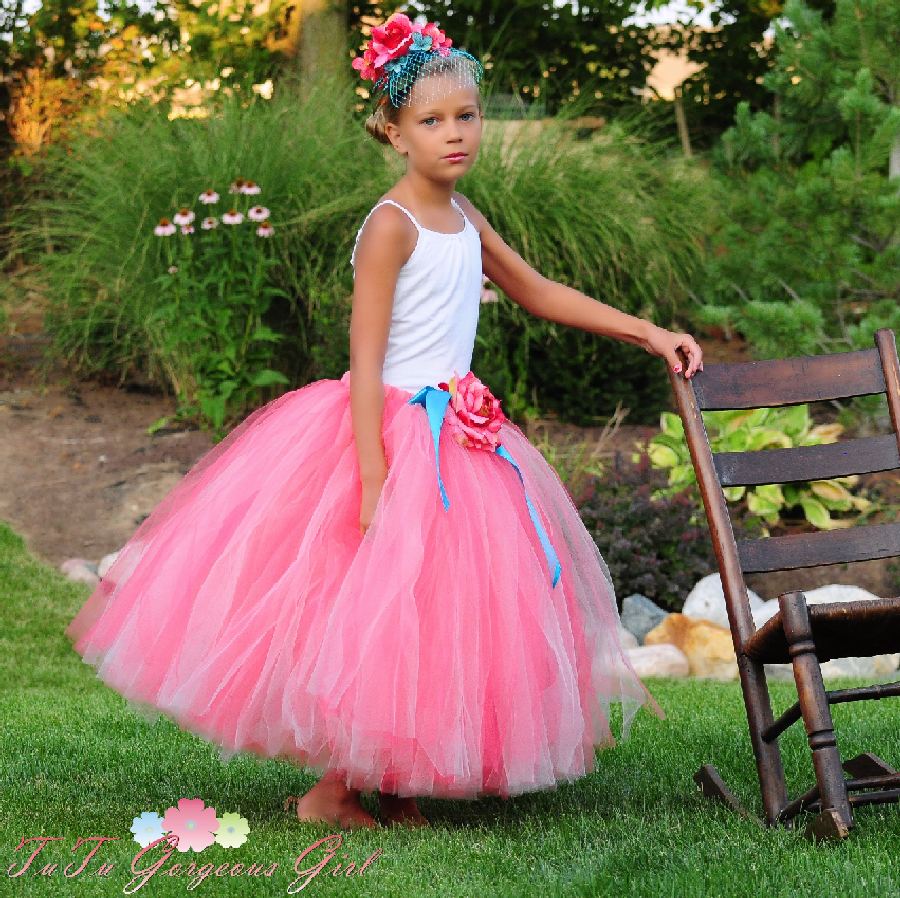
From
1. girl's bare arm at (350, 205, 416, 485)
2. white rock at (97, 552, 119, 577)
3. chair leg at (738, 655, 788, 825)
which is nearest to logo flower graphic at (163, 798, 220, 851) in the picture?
girl's bare arm at (350, 205, 416, 485)

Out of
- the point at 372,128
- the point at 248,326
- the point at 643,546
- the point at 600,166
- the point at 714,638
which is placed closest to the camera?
the point at 372,128

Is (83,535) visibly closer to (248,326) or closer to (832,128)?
(248,326)

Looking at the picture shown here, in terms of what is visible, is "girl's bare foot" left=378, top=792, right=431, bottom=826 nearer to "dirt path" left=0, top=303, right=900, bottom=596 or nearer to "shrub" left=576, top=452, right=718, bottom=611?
"shrub" left=576, top=452, right=718, bottom=611

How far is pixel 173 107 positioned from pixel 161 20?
1756mm

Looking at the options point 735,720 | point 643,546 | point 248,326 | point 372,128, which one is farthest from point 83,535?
point 372,128

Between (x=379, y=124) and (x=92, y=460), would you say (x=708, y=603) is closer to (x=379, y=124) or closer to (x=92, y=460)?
(x=379, y=124)

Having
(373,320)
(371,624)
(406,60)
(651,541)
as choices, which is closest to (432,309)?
(373,320)

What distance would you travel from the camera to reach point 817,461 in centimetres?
341

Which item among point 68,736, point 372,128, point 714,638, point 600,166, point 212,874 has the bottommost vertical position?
point 714,638

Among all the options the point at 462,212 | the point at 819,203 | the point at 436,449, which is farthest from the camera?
the point at 819,203

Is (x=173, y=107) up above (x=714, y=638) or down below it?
above

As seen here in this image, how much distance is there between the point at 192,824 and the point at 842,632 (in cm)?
136

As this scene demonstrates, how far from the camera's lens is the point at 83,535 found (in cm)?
680

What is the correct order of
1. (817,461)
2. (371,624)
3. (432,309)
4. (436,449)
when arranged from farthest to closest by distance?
(817,461) → (432,309) → (436,449) → (371,624)
